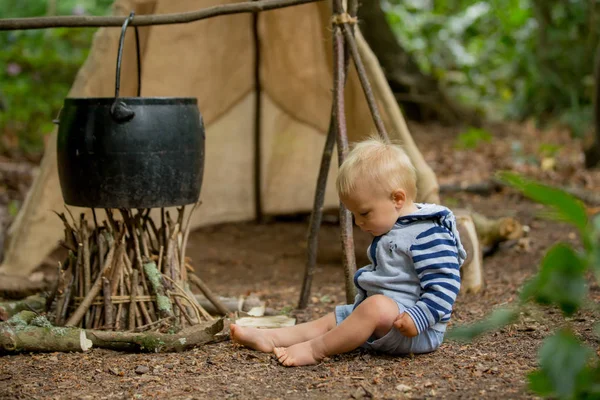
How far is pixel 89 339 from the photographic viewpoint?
8.79 ft

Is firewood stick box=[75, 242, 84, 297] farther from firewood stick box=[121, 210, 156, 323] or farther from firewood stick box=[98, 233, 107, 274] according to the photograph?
firewood stick box=[121, 210, 156, 323]

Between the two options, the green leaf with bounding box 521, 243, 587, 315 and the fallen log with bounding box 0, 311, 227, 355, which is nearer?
the green leaf with bounding box 521, 243, 587, 315

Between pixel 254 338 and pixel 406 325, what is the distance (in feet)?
1.90

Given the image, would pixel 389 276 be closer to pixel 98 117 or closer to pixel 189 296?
pixel 189 296

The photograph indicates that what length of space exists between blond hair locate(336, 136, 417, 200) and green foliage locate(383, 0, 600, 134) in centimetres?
651

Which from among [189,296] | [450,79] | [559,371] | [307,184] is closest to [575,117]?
[450,79]

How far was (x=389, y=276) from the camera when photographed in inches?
95.3

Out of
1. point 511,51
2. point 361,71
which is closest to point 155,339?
point 361,71

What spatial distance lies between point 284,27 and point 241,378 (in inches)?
115

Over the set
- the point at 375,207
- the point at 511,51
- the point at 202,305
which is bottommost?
the point at 202,305

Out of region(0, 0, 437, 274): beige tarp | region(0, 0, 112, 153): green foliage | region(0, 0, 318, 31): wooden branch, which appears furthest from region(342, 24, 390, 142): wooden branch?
region(0, 0, 112, 153): green foliage

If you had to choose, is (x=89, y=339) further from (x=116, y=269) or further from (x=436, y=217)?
(x=436, y=217)

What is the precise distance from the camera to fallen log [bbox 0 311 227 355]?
2.63 metres

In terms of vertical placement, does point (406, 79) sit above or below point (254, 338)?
above
